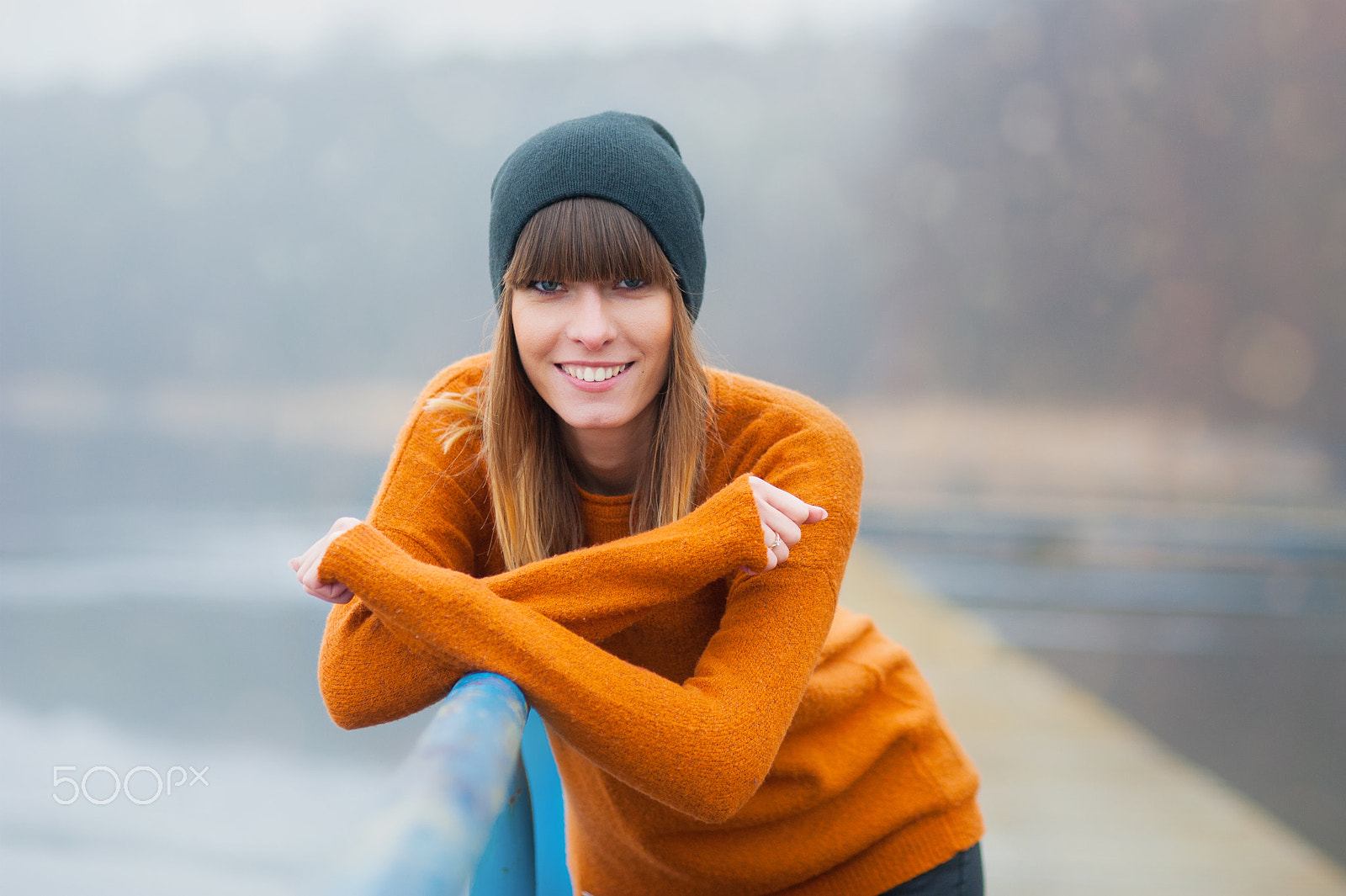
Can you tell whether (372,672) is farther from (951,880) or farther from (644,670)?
(951,880)

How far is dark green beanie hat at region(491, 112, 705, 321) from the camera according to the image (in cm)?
89

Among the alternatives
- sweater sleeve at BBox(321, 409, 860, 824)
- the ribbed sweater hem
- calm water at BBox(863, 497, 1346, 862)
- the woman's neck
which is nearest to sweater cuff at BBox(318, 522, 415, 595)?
sweater sleeve at BBox(321, 409, 860, 824)

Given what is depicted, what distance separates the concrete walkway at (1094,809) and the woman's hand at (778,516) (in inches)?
67.4

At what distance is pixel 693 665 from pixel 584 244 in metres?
0.39

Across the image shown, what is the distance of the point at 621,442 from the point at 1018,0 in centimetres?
662

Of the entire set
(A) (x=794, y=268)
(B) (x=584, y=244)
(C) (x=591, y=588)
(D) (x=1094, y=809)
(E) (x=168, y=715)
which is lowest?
Answer: (E) (x=168, y=715)

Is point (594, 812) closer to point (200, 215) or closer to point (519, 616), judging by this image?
point (519, 616)

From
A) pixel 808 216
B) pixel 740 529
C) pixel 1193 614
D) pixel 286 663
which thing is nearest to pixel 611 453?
pixel 740 529

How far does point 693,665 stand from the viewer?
954 mm

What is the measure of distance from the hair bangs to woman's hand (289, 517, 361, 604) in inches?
10.8

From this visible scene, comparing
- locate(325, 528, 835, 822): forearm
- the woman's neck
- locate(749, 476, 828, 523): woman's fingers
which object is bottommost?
locate(325, 528, 835, 822): forearm

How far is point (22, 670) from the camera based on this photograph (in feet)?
14.2

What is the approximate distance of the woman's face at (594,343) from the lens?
2.97 ft

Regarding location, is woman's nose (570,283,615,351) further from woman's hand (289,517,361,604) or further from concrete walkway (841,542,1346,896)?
concrete walkway (841,542,1346,896)
